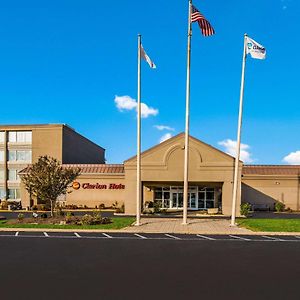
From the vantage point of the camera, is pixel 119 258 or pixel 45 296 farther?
pixel 119 258

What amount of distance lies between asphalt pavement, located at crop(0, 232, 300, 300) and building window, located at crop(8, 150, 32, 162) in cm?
3188

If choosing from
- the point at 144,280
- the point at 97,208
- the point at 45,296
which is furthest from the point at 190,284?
the point at 97,208

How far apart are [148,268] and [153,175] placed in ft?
74.6

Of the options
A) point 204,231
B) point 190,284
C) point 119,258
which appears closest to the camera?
point 190,284

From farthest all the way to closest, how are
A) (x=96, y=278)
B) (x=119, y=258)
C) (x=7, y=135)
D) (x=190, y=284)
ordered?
(x=7, y=135)
(x=119, y=258)
(x=96, y=278)
(x=190, y=284)

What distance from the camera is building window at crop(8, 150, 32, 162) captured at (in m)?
48.7

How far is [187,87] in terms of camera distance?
78.2 ft

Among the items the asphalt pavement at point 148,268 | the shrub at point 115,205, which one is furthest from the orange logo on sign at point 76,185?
the asphalt pavement at point 148,268

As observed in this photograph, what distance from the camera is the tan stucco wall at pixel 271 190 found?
40.9 m

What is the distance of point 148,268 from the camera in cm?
1144

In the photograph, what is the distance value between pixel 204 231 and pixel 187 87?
31.1 feet

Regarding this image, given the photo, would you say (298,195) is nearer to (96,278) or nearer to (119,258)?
(119,258)

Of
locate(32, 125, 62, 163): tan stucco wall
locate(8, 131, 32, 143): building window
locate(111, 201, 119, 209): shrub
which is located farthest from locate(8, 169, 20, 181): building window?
locate(111, 201, 119, 209): shrub

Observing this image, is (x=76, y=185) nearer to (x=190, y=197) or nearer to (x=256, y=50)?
(x=190, y=197)
